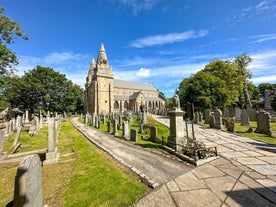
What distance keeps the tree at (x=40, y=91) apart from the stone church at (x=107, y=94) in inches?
303

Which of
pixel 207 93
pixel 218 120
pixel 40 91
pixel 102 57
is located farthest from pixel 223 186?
pixel 102 57

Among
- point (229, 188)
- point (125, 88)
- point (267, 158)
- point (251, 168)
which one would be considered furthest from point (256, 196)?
point (125, 88)

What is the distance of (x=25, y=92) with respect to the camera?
3117cm

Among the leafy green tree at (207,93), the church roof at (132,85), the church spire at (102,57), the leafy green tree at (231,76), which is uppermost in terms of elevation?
the church spire at (102,57)

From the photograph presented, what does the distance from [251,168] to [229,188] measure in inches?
71.5

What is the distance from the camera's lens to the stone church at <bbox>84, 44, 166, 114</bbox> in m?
41.8

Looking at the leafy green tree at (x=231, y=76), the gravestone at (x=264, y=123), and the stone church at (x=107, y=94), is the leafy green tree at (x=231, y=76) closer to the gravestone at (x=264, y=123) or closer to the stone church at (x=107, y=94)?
the stone church at (x=107, y=94)

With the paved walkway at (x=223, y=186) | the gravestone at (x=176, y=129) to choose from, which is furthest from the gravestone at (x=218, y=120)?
the gravestone at (x=176, y=129)

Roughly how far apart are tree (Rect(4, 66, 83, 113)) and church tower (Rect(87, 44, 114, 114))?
276 inches

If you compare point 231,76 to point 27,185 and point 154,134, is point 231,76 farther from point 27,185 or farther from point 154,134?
point 27,185

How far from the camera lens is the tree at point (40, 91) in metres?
30.3

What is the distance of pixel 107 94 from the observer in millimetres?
43562

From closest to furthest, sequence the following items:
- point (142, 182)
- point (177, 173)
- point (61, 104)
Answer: point (142, 182) < point (177, 173) < point (61, 104)

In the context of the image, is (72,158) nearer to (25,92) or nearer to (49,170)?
(49,170)
